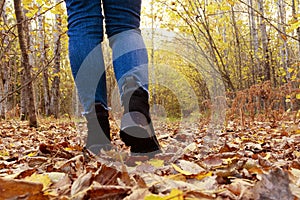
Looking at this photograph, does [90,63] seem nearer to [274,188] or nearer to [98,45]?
[98,45]

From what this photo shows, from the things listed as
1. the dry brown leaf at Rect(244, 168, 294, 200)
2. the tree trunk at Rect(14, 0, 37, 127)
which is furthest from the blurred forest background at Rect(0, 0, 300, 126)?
the dry brown leaf at Rect(244, 168, 294, 200)

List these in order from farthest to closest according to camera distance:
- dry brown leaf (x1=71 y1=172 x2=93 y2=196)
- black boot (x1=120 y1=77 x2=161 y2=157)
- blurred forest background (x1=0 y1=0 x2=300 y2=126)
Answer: blurred forest background (x1=0 y1=0 x2=300 y2=126)
black boot (x1=120 y1=77 x2=161 y2=157)
dry brown leaf (x1=71 y1=172 x2=93 y2=196)

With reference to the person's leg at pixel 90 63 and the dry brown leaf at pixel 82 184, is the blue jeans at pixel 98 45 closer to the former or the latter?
the person's leg at pixel 90 63

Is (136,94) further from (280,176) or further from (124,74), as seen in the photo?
(280,176)

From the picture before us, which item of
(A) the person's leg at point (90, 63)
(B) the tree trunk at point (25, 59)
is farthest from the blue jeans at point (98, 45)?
(B) the tree trunk at point (25, 59)

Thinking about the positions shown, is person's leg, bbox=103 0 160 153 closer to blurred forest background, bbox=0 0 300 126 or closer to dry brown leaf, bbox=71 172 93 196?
dry brown leaf, bbox=71 172 93 196

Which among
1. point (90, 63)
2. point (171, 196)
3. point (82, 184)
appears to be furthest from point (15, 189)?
point (90, 63)

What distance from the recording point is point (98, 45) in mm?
1404

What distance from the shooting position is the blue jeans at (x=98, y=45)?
54.3 inches

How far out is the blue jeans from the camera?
1379 mm

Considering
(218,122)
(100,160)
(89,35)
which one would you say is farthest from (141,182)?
(218,122)

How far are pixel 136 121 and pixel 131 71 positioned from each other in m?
0.19

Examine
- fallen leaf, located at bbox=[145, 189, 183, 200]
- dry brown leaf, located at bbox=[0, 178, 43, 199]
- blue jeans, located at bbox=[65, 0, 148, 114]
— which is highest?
blue jeans, located at bbox=[65, 0, 148, 114]

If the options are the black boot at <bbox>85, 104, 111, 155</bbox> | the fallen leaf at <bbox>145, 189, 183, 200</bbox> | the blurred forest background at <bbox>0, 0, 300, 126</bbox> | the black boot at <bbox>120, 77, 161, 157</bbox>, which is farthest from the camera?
the blurred forest background at <bbox>0, 0, 300, 126</bbox>
